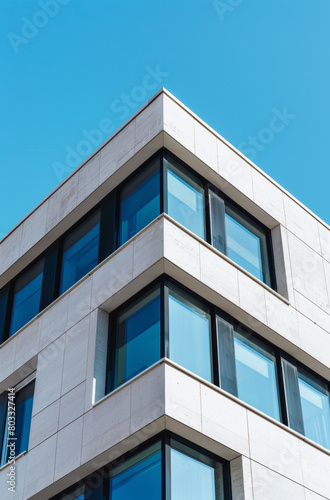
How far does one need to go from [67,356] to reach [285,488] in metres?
5.57

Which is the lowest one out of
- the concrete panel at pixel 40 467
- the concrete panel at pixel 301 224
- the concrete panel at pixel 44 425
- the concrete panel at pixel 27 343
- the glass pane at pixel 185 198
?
the concrete panel at pixel 40 467

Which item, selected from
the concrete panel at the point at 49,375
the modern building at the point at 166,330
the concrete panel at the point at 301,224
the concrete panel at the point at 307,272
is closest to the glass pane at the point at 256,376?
the modern building at the point at 166,330

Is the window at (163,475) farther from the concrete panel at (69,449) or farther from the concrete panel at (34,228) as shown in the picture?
the concrete panel at (34,228)

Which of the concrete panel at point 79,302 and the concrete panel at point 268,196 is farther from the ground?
the concrete panel at point 268,196

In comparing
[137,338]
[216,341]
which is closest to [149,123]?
[137,338]

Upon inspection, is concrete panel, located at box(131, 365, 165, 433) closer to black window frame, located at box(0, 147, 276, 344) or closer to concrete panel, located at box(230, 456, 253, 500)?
concrete panel, located at box(230, 456, 253, 500)

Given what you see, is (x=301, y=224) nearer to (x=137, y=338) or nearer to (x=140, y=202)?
(x=140, y=202)

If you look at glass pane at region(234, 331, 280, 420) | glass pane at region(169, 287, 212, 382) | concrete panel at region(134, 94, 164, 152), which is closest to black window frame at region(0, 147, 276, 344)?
concrete panel at region(134, 94, 164, 152)

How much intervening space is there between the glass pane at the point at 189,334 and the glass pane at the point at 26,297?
5229mm

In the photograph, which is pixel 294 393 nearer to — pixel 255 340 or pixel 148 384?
pixel 255 340

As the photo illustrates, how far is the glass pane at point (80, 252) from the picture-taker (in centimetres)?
1980

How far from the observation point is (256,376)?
18000 mm

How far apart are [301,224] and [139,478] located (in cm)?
964

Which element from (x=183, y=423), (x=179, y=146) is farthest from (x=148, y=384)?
(x=179, y=146)
